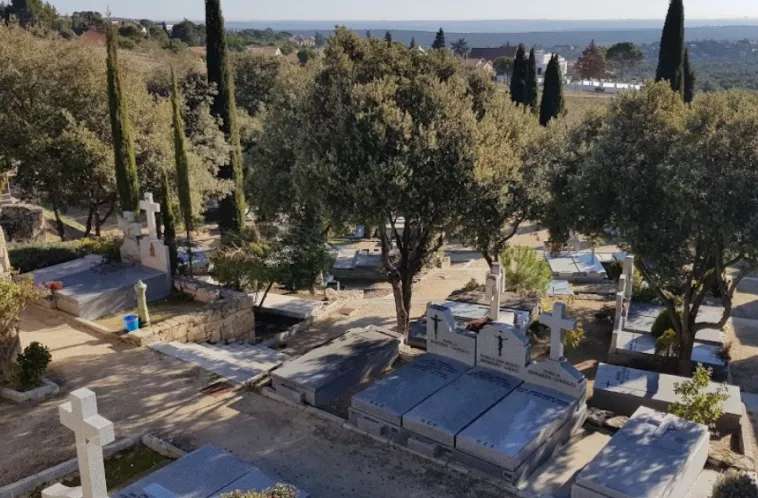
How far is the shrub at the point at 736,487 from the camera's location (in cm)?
933

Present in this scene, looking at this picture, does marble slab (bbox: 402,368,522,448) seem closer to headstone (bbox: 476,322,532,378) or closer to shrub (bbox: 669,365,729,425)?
headstone (bbox: 476,322,532,378)

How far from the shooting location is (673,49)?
40.6m

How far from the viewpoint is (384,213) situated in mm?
15672

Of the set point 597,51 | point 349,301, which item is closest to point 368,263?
point 349,301

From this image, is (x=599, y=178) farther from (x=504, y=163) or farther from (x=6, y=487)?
(x=6, y=487)

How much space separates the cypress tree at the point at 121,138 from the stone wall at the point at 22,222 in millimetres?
9306

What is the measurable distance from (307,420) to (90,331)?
7.51 meters

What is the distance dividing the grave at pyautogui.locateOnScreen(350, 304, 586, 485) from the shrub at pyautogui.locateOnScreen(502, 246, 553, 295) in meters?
10.3

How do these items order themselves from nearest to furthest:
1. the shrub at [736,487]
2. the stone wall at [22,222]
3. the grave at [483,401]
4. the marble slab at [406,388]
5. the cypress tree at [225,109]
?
the shrub at [736,487]
the grave at [483,401]
the marble slab at [406,388]
the cypress tree at [225,109]
the stone wall at [22,222]

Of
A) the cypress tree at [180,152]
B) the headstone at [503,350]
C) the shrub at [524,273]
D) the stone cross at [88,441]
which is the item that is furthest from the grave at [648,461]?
the cypress tree at [180,152]

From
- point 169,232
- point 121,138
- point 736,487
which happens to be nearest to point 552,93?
point 121,138

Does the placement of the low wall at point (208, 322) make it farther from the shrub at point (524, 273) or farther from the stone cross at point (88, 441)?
the shrub at point (524, 273)

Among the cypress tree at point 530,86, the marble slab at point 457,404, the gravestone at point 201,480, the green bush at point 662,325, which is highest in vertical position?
the cypress tree at point 530,86

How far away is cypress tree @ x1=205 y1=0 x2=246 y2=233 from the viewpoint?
2769 cm
